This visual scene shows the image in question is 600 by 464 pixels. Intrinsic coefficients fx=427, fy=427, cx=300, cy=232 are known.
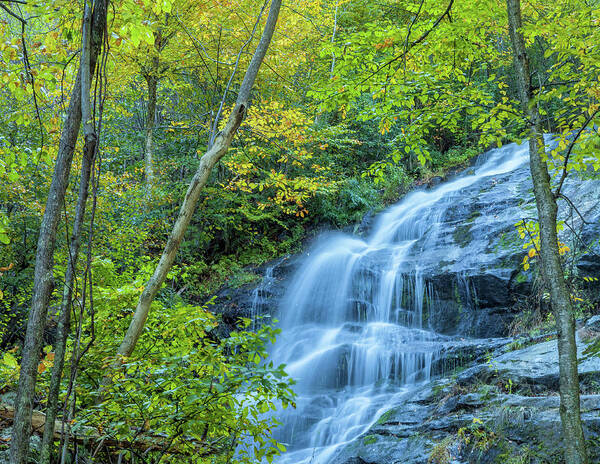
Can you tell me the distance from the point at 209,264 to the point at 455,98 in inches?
444

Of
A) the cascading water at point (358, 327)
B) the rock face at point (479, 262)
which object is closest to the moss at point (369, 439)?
the cascading water at point (358, 327)

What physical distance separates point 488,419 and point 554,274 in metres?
2.40

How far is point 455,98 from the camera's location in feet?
12.4

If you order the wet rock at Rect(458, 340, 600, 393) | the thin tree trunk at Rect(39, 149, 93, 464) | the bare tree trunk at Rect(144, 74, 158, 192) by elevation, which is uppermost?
the bare tree trunk at Rect(144, 74, 158, 192)

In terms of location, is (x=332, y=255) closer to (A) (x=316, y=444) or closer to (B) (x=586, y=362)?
(A) (x=316, y=444)

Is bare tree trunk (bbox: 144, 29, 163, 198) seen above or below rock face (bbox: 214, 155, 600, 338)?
above

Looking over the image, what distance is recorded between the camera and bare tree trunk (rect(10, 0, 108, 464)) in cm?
154

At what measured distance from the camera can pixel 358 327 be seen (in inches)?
383

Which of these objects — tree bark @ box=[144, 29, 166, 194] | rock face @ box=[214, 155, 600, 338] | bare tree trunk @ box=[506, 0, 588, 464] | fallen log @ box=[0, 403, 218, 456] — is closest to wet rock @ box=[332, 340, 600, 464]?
bare tree trunk @ box=[506, 0, 588, 464]

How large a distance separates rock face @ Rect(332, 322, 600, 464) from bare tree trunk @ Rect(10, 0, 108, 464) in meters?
4.11

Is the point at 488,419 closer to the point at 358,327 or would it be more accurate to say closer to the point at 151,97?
the point at 358,327

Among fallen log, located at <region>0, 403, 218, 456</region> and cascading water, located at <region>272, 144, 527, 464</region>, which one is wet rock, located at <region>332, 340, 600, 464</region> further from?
fallen log, located at <region>0, 403, 218, 456</region>

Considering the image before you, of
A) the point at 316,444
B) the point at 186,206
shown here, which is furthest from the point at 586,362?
the point at 186,206

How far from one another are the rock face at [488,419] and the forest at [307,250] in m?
0.03
